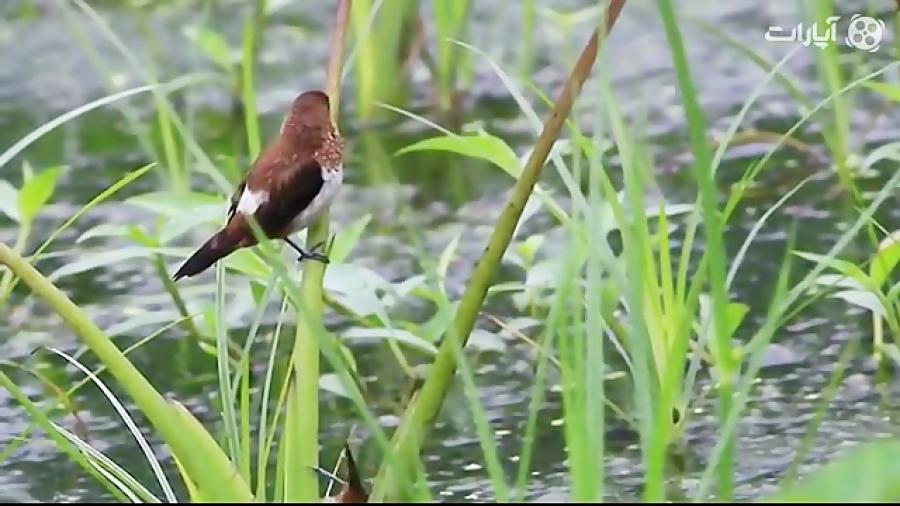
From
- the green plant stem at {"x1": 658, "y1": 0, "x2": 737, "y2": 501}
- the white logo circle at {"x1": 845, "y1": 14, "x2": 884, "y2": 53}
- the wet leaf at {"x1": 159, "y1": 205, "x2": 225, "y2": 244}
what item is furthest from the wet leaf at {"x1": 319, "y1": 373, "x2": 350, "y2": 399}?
the white logo circle at {"x1": 845, "y1": 14, "x2": 884, "y2": 53}

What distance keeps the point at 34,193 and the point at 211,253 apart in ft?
0.99

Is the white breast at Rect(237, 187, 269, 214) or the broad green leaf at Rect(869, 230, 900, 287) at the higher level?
the broad green leaf at Rect(869, 230, 900, 287)

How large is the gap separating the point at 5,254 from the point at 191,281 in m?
0.93

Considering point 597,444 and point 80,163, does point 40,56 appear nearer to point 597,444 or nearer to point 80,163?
point 80,163

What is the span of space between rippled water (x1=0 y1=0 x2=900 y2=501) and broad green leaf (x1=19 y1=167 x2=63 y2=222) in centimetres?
15

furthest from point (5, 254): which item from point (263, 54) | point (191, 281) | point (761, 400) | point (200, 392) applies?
point (263, 54)

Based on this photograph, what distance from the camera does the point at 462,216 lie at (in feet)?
7.36

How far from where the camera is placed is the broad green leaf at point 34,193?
152 centimetres

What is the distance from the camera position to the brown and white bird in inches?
51.3

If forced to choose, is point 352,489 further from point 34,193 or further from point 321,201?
point 34,193

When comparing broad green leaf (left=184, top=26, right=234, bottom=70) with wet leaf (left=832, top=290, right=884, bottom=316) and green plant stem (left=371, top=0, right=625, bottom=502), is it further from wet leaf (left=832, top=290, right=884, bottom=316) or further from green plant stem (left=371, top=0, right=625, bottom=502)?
green plant stem (left=371, top=0, right=625, bottom=502)

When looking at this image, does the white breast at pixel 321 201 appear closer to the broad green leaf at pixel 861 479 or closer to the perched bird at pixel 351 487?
the perched bird at pixel 351 487

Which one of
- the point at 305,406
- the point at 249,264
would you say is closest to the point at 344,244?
the point at 249,264

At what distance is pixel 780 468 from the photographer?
141cm
